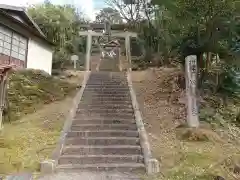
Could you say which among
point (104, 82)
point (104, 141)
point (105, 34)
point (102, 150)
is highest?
point (105, 34)

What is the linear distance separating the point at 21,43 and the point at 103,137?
11.2 metres

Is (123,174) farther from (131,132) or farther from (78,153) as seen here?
(131,132)

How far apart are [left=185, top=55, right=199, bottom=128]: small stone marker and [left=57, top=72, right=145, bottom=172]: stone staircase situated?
1.69m

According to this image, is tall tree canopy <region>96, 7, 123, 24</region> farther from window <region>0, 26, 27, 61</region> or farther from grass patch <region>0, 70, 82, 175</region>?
grass patch <region>0, 70, 82, 175</region>

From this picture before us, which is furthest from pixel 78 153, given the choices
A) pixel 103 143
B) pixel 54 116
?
pixel 54 116

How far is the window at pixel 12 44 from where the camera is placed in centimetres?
1678

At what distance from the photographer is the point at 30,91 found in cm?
1409

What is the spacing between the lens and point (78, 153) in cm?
849

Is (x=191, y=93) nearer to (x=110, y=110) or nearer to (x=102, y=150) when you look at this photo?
(x=110, y=110)

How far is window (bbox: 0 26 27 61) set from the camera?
16.8 meters

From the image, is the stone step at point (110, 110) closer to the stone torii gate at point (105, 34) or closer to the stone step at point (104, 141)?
the stone step at point (104, 141)

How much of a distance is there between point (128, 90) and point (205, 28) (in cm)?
401

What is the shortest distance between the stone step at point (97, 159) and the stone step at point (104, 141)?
0.87m

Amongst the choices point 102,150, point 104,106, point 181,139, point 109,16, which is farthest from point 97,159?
point 109,16
